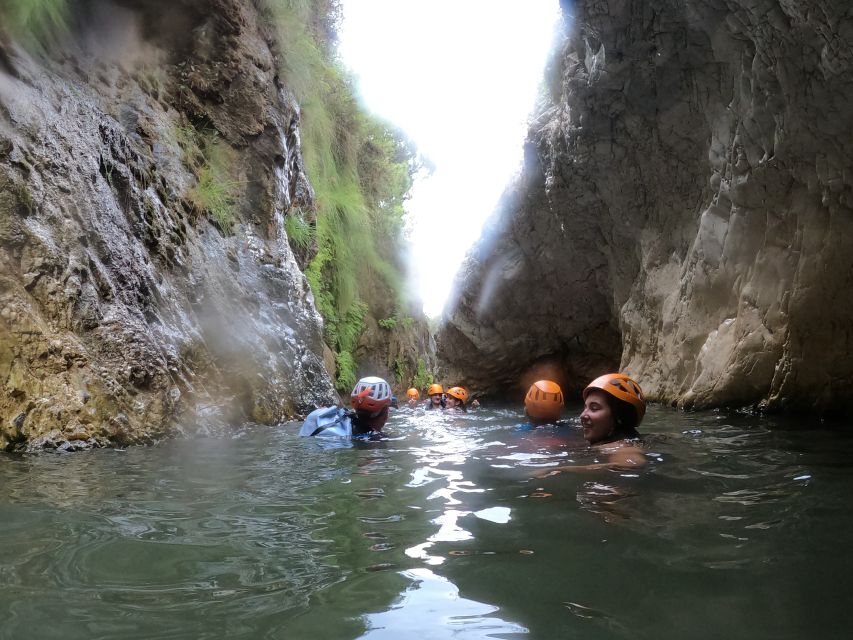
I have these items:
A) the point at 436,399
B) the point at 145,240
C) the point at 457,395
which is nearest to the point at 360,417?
the point at 145,240

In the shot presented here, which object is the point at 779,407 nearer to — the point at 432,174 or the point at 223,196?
the point at 223,196

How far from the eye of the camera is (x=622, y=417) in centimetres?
439

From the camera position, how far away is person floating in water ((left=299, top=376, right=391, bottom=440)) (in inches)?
214

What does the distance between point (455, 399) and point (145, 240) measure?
5.84 meters

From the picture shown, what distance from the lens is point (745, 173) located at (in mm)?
5941

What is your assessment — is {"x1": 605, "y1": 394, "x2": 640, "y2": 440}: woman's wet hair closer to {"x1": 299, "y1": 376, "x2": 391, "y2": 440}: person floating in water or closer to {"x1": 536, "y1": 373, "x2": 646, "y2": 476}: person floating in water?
{"x1": 536, "y1": 373, "x2": 646, "y2": 476}: person floating in water

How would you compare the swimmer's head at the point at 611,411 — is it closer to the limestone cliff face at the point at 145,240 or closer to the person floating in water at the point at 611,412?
the person floating in water at the point at 611,412

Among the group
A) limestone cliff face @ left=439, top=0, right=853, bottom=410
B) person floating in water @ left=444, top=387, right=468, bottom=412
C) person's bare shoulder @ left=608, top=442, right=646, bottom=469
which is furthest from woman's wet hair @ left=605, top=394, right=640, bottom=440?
person floating in water @ left=444, top=387, right=468, bottom=412

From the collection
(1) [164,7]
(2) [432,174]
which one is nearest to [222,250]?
(1) [164,7]

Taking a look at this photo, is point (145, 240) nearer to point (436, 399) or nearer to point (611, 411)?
point (611, 411)

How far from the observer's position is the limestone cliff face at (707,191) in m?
4.77

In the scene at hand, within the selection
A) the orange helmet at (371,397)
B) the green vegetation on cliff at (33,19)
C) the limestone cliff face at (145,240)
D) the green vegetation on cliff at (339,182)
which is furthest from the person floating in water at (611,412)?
the green vegetation on cliff at (339,182)

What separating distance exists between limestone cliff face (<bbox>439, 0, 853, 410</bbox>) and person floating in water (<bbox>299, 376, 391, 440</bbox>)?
3.71m

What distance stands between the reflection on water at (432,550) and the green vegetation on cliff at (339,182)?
8.49m
